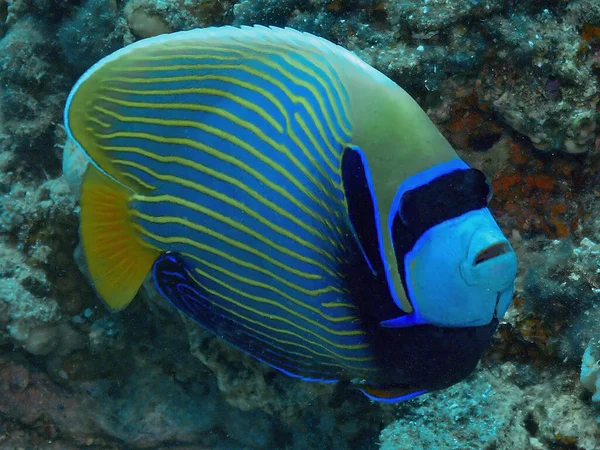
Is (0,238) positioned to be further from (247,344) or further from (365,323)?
(365,323)

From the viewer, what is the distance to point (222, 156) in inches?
55.1

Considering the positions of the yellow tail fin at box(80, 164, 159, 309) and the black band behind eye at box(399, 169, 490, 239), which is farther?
the yellow tail fin at box(80, 164, 159, 309)

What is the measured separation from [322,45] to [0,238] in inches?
122

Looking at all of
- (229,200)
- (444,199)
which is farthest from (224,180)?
(444,199)

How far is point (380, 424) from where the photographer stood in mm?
2760

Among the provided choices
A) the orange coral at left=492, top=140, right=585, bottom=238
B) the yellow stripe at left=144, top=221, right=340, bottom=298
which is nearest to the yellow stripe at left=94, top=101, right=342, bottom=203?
the yellow stripe at left=144, top=221, right=340, bottom=298

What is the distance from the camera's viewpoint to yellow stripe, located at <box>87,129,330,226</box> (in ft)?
4.42

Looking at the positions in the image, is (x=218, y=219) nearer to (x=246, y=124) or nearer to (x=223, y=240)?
(x=223, y=240)

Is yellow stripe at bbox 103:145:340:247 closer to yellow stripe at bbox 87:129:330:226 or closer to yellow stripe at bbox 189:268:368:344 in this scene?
yellow stripe at bbox 87:129:330:226

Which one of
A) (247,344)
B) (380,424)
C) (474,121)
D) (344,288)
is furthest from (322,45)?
(380,424)

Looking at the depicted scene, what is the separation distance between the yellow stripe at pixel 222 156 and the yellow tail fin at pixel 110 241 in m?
0.15

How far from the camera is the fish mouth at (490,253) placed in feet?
3.64

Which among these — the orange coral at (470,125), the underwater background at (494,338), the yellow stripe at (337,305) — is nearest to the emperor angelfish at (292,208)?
the yellow stripe at (337,305)

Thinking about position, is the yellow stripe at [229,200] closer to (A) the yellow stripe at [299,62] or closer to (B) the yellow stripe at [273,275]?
(B) the yellow stripe at [273,275]
